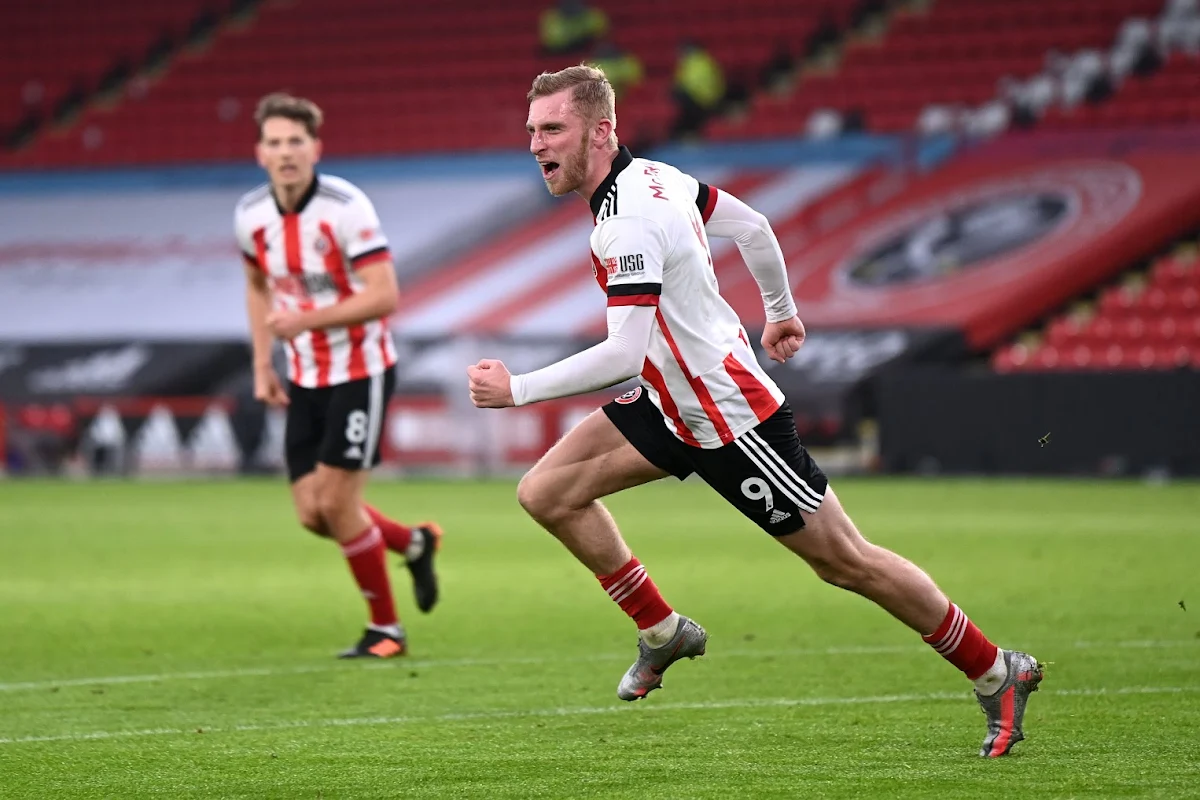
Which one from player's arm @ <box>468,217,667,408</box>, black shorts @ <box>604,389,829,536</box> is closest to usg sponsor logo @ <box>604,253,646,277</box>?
player's arm @ <box>468,217,667,408</box>

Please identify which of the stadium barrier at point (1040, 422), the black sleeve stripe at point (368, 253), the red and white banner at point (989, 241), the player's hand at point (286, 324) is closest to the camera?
the player's hand at point (286, 324)

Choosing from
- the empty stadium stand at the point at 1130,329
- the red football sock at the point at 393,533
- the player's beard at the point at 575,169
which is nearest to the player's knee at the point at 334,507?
the red football sock at the point at 393,533

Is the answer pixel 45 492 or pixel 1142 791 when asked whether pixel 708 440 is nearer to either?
pixel 1142 791

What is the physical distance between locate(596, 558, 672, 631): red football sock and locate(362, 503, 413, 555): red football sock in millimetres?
2564

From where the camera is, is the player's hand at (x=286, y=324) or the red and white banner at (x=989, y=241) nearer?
the player's hand at (x=286, y=324)

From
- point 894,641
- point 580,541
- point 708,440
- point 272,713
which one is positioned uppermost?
point 708,440

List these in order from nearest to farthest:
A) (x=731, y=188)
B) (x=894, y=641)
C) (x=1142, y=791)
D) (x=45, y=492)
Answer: (x=1142, y=791) < (x=894, y=641) < (x=45, y=492) < (x=731, y=188)

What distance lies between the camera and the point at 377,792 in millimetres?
4809

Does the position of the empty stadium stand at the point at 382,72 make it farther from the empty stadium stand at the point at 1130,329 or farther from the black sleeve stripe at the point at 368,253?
the black sleeve stripe at the point at 368,253

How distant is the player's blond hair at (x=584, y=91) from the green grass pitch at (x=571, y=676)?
1.78 m

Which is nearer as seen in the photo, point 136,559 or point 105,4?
point 136,559

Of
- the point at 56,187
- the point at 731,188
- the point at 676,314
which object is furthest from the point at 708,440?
the point at 56,187

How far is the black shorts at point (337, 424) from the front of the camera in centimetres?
771

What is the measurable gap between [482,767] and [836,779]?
3.10 feet
